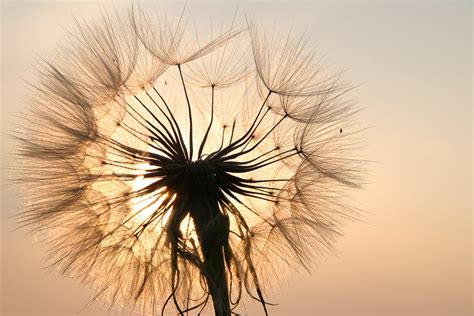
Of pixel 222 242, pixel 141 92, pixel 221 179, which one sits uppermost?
pixel 141 92

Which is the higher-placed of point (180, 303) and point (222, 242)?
point (222, 242)

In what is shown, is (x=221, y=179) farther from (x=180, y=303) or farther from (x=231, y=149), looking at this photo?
(x=180, y=303)

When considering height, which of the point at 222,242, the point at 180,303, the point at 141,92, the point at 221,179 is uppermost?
the point at 141,92

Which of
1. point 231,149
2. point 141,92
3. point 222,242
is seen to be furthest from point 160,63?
point 222,242

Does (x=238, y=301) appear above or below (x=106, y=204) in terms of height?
below

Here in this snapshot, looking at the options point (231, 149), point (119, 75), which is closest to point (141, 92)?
point (119, 75)

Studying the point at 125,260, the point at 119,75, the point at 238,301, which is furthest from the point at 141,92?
the point at 238,301

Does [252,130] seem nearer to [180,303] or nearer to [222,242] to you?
[222,242]

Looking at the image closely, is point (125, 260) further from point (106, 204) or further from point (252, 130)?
point (252, 130)
